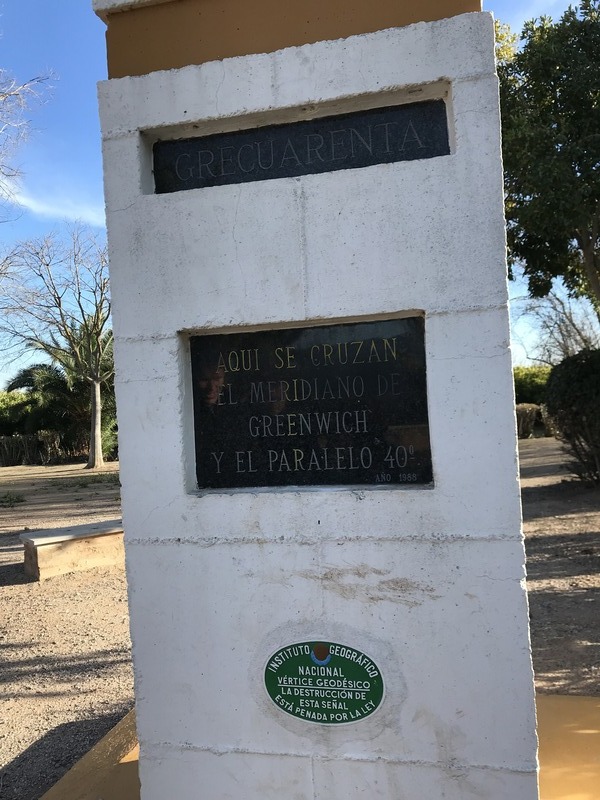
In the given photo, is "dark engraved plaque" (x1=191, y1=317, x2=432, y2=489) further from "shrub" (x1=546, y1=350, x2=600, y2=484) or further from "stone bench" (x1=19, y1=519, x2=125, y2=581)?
"shrub" (x1=546, y1=350, x2=600, y2=484)

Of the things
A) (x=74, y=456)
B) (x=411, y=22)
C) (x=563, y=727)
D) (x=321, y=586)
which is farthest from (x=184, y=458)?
(x=74, y=456)

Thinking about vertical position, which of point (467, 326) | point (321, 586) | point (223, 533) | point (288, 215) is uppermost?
point (288, 215)

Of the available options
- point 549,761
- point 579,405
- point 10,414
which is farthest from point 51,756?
point 10,414

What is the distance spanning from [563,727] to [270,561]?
175 cm

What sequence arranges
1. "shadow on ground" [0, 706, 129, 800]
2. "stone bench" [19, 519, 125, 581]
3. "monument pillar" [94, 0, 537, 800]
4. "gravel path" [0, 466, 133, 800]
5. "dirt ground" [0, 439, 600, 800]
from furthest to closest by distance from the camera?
"stone bench" [19, 519, 125, 581]
"dirt ground" [0, 439, 600, 800]
"gravel path" [0, 466, 133, 800]
"shadow on ground" [0, 706, 129, 800]
"monument pillar" [94, 0, 537, 800]

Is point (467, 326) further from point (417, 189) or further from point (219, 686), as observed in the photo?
point (219, 686)

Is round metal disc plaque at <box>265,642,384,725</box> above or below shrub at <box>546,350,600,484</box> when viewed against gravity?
below

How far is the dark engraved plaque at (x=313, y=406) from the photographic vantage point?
244 cm

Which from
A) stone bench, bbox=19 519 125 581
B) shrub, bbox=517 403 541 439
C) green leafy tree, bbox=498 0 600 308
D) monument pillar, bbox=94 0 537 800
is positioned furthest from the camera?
shrub, bbox=517 403 541 439

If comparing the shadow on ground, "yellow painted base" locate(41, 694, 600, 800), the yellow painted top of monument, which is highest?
the yellow painted top of monument

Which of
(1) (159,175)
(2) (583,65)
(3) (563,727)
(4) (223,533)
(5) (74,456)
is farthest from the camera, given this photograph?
(5) (74,456)

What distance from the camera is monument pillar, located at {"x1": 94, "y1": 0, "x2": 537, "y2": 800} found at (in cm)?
232

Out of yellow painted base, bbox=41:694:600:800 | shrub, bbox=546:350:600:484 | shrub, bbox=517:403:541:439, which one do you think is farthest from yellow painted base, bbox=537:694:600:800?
shrub, bbox=517:403:541:439

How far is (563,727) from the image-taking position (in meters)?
3.09
